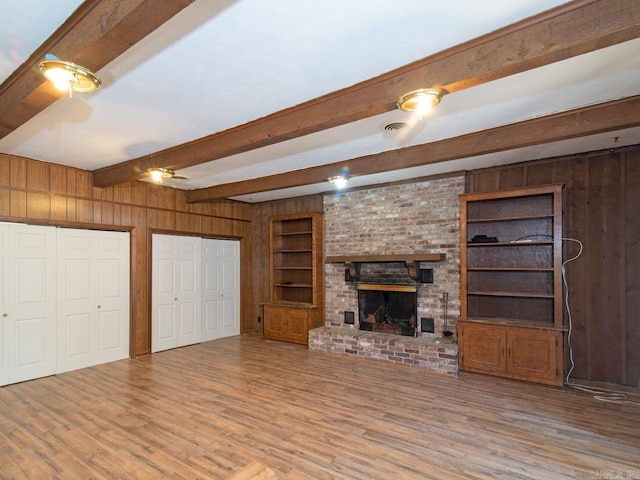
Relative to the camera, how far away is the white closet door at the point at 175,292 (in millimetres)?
5980

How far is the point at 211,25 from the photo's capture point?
6.34ft

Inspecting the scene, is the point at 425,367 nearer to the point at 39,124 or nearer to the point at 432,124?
the point at 432,124

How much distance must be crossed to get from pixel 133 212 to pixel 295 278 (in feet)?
10.5

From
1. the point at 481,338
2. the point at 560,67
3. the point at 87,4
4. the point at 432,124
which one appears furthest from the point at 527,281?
the point at 87,4

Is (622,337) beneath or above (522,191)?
beneath

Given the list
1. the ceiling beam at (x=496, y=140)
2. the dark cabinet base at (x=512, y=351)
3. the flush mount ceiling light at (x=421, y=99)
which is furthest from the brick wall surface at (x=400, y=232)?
the flush mount ceiling light at (x=421, y=99)

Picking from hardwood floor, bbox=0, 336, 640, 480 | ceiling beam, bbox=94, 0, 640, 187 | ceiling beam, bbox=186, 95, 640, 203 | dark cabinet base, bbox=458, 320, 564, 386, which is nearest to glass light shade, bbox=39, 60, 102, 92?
ceiling beam, bbox=94, 0, 640, 187

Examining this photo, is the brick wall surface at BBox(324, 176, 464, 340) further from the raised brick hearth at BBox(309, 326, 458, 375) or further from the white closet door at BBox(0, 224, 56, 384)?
the white closet door at BBox(0, 224, 56, 384)

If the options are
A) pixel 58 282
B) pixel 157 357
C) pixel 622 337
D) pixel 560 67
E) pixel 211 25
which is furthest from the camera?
pixel 157 357

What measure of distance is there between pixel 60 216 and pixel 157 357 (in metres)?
2.52

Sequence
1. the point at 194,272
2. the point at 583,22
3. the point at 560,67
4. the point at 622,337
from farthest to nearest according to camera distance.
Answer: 1. the point at 194,272
2. the point at 622,337
3. the point at 560,67
4. the point at 583,22

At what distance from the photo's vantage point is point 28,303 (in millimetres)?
4539

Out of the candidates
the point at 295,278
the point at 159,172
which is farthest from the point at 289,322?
the point at 159,172

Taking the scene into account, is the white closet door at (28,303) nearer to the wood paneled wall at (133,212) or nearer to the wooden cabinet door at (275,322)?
the wood paneled wall at (133,212)
